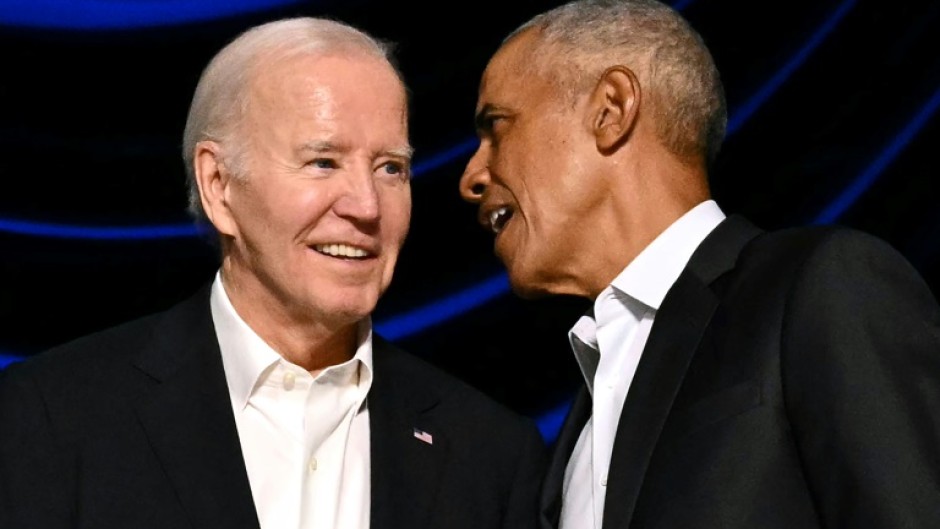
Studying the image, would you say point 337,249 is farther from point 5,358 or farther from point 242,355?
point 5,358

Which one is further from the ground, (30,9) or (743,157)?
(30,9)

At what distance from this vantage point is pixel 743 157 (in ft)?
10.3

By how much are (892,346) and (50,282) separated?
68.1 inches

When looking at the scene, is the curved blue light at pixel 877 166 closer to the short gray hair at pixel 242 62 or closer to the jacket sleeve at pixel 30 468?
the short gray hair at pixel 242 62

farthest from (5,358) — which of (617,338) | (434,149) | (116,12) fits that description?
(617,338)

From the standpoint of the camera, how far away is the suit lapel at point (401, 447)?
221 cm

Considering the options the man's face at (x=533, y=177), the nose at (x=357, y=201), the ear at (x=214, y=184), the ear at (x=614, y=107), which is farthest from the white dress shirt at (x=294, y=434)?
the ear at (x=614, y=107)

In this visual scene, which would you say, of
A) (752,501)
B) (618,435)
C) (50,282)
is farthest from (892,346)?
(50,282)

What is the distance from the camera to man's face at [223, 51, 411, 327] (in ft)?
7.21

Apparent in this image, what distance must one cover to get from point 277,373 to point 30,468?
1.25 ft

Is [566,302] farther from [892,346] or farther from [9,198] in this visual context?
[892,346]

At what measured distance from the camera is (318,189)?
219 cm

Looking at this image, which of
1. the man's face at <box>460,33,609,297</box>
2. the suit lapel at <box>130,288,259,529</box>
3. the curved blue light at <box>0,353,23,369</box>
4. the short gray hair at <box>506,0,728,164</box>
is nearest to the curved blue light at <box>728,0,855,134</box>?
the short gray hair at <box>506,0,728,164</box>

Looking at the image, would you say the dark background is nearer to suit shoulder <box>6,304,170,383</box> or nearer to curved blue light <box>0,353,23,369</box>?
curved blue light <box>0,353,23,369</box>
